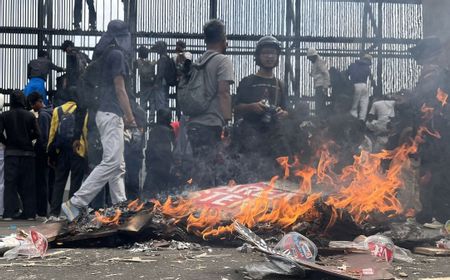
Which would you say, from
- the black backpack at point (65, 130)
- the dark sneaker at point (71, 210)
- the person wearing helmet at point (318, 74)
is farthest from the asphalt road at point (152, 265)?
the person wearing helmet at point (318, 74)

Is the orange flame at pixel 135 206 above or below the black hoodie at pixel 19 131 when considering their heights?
below

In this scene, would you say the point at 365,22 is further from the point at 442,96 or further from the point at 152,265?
the point at 152,265

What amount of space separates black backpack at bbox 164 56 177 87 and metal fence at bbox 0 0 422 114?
138 centimetres

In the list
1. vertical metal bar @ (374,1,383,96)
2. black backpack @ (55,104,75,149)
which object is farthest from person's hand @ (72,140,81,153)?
vertical metal bar @ (374,1,383,96)

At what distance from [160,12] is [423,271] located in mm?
9646

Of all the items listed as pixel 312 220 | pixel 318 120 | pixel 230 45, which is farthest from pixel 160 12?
pixel 312 220

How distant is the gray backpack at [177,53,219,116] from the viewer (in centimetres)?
788

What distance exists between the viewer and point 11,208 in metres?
10.8

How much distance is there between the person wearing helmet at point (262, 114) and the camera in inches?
329

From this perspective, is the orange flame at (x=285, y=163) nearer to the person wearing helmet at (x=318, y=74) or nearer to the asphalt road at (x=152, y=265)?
the asphalt road at (x=152, y=265)

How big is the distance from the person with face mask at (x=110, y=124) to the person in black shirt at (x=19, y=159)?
3.04m

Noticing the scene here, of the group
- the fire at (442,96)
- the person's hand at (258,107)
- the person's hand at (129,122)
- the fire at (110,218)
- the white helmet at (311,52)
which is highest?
the white helmet at (311,52)

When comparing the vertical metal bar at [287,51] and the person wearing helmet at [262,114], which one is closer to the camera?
the person wearing helmet at [262,114]

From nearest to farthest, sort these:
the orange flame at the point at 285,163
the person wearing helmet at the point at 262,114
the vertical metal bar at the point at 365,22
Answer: the orange flame at the point at 285,163
the person wearing helmet at the point at 262,114
the vertical metal bar at the point at 365,22
